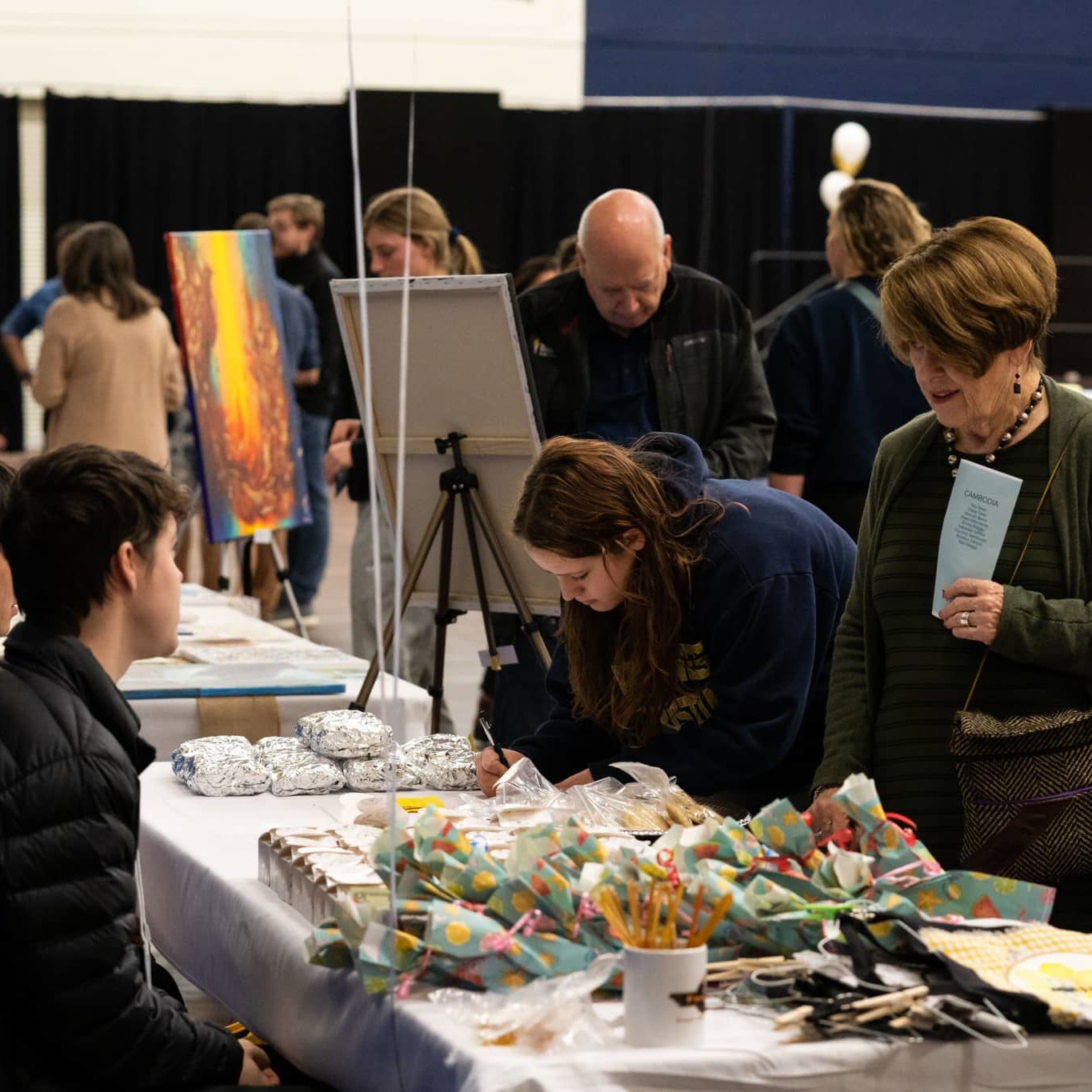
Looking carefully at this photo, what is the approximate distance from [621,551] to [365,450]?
1.89 m

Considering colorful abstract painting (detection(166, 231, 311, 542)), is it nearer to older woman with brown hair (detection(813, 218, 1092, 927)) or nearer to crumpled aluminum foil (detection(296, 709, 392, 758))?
crumpled aluminum foil (detection(296, 709, 392, 758))

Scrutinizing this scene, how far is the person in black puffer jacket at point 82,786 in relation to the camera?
5.00 ft

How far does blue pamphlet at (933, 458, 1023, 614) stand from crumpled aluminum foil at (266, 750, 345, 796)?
86cm

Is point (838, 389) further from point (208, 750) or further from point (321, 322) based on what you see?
point (321, 322)

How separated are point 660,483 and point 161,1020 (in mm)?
869

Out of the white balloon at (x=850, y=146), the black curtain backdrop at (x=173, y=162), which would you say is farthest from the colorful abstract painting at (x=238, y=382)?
the black curtain backdrop at (x=173, y=162)

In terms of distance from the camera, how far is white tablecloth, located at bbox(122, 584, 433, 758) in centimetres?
303

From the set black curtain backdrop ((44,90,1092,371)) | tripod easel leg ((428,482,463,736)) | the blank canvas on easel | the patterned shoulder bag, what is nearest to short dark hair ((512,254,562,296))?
the blank canvas on easel

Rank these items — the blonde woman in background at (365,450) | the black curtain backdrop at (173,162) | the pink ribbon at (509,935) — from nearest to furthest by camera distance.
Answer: the pink ribbon at (509,935) → the blonde woman in background at (365,450) → the black curtain backdrop at (173,162)

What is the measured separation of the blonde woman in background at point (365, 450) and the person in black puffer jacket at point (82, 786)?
204cm

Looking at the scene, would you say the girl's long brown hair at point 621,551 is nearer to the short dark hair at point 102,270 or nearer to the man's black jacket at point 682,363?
the man's black jacket at point 682,363

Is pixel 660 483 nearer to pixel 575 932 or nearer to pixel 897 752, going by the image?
pixel 897 752

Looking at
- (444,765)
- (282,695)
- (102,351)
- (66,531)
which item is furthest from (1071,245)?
(66,531)

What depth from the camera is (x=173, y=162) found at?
12047 millimetres
